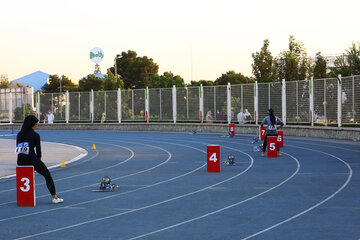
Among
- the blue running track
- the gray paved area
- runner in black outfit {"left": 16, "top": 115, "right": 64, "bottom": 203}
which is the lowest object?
the blue running track

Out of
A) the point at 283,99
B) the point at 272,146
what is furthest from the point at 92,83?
the point at 272,146

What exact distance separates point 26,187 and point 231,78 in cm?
8460

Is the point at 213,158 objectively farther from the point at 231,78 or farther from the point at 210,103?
the point at 231,78

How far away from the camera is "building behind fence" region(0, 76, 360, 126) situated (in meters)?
30.4

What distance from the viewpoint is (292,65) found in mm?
49375

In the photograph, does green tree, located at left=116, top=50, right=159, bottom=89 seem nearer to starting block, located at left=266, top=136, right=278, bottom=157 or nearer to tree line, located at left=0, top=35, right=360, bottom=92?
tree line, located at left=0, top=35, right=360, bottom=92

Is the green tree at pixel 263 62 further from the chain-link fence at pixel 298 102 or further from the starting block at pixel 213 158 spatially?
the starting block at pixel 213 158

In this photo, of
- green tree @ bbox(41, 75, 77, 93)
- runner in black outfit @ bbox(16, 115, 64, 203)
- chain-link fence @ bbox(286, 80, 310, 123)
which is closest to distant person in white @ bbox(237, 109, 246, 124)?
chain-link fence @ bbox(286, 80, 310, 123)

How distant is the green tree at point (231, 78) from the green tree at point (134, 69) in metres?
11.7

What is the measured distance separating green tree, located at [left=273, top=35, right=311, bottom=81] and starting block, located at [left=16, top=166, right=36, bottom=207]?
132 feet

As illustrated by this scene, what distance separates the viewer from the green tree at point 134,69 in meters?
98.2

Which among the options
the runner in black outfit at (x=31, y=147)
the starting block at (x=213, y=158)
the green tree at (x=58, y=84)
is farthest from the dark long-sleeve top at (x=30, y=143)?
the green tree at (x=58, y=84)

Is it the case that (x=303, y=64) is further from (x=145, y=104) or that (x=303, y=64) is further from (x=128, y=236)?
(x=128, y=236)

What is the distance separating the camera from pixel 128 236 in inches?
316
